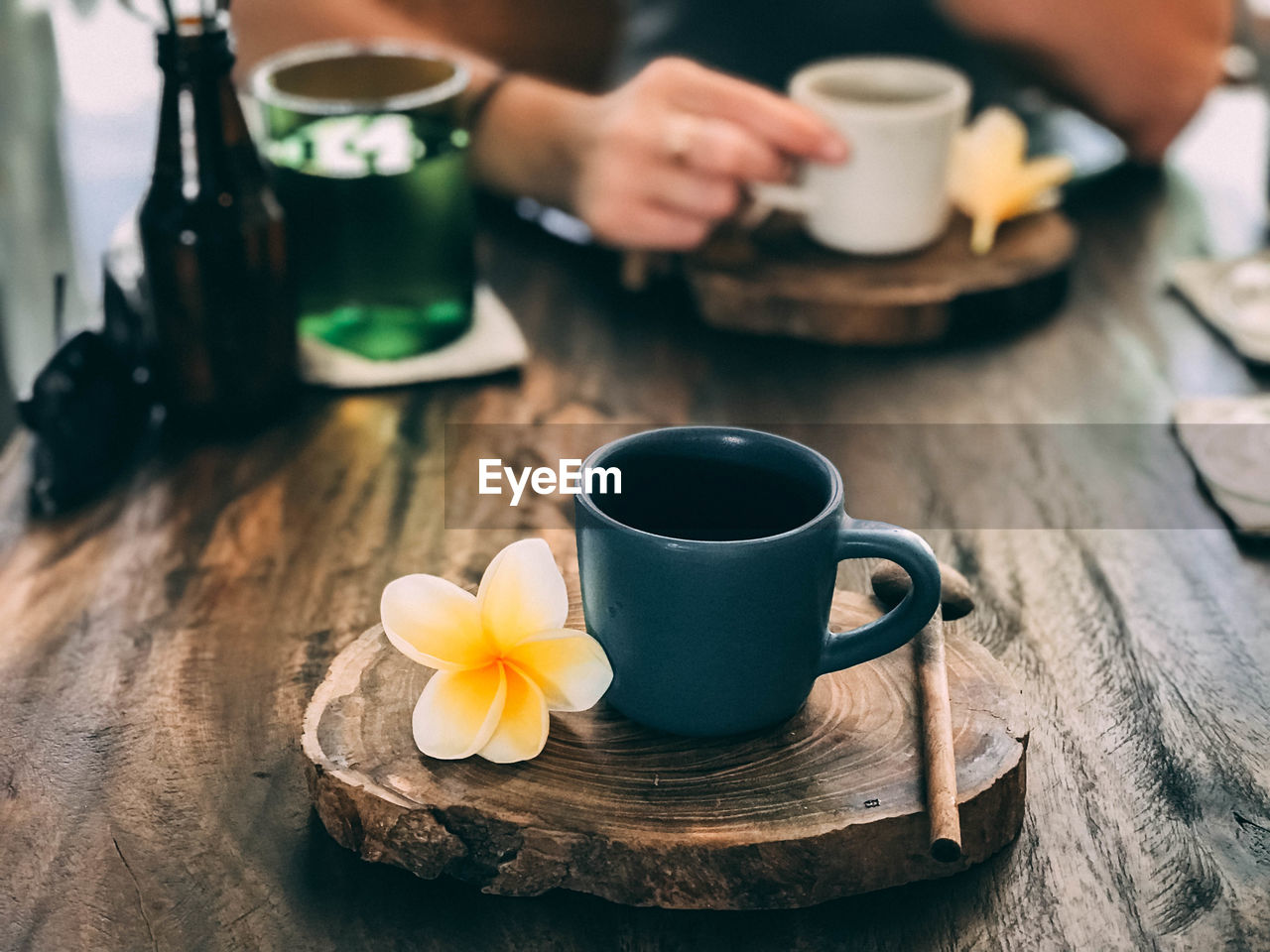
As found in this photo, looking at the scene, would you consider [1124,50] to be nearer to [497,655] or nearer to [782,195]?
[782,195]

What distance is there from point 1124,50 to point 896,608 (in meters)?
0.98

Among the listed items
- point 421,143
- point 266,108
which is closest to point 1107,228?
point 421,143

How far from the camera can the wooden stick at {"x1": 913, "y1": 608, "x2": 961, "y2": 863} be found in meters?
0.49

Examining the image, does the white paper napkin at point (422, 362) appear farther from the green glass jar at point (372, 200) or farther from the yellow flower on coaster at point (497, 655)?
the yellow flower on coaster at point (497, 655)

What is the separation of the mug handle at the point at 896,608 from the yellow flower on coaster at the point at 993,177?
2.01 feet

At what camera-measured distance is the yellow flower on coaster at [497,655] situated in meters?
0.55

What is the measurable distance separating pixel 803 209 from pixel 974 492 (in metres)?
0.35

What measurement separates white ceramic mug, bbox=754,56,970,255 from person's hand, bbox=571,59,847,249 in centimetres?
2

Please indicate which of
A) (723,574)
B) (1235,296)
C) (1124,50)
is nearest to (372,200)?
(723,574)

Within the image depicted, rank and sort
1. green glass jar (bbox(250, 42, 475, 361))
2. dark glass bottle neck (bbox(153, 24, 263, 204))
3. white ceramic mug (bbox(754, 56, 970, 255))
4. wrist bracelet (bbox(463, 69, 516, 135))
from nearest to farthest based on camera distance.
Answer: dark glass bottle neck (bbox(153, 24, 263, 204)) < green glass jar (bbox(250, 42, 475, 361)) < white ceramic mug (bbox(754, 56, 970, 255)) < wrist bracelet (bbox(463, 69, 516, 135))

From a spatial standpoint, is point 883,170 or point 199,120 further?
point 883,170

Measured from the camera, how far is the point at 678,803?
0.52 metres

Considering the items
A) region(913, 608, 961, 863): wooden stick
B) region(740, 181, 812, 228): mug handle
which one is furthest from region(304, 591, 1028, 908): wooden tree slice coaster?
region(740, 181, 812, 228): mug handle

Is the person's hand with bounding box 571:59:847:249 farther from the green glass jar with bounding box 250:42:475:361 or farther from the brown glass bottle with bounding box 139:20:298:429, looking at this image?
the brown glass bottle with bounding box 139:20:298:429
